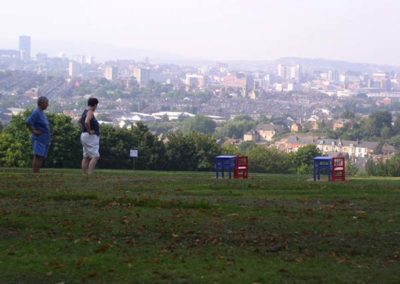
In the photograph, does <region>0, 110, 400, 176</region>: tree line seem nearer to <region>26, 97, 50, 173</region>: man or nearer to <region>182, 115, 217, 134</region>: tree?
<region>26, 97, 50, 173</region>: man

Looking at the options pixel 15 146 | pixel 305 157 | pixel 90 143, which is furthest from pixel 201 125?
pixel 90 143

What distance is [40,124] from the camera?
20328 millimetres

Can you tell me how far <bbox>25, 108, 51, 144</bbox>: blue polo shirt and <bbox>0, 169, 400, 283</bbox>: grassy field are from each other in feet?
16.3

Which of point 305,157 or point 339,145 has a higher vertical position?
point 339,145

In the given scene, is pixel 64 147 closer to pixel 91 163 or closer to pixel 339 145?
pixel 91 163

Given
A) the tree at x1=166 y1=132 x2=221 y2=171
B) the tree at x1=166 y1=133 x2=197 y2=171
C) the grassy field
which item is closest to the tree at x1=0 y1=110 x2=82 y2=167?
the tree at x1=166 y1=133 x2=197 y2=171

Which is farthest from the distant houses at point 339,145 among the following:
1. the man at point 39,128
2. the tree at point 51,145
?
the man at point 39,128

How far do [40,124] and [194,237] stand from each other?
1033 cm

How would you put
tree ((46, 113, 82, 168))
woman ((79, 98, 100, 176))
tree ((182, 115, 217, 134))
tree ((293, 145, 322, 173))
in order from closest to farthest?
1. woman ((79, 98, 100, 176))
2. tree ((46, 113, 82, 168))
3. tree ((293, 145, 322, 173))
4. tree ((182, 115, 217, 134))

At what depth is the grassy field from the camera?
29.7 ft

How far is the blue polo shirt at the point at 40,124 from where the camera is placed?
66.3 ft

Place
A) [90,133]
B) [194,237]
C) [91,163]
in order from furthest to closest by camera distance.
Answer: [91,163] < [90,133] < [194,237]

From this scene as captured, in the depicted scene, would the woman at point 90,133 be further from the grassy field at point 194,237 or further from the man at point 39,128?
the grassy field at point 194,237

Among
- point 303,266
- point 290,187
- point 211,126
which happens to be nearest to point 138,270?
point 303,266
